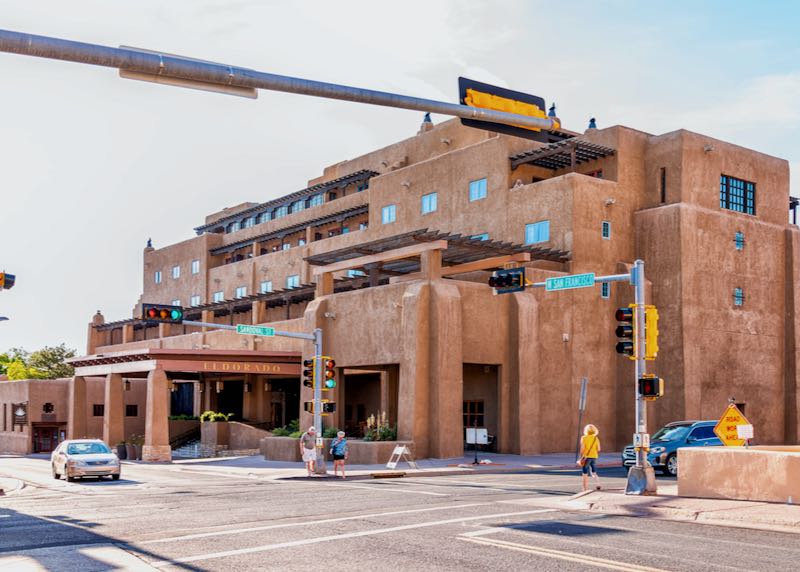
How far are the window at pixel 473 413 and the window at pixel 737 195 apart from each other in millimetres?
16764

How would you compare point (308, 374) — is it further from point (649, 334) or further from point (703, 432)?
point (649, 334)

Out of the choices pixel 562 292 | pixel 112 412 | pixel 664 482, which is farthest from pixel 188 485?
pixel 112 412

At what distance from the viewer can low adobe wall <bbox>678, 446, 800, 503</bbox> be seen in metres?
18.6

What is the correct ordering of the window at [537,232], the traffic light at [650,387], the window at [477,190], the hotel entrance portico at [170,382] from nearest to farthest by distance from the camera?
the traffic light at [650,387] → the window at [537,232] → the hotel entrance portico at [170,382] → the window at [477,190]

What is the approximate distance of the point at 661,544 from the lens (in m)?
14.3

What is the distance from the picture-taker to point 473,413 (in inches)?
1750

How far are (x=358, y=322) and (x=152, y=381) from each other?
11572mm

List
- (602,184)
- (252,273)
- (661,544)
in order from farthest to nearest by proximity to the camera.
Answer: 1. (252,273)
2. (602,184)
3. (661,544)

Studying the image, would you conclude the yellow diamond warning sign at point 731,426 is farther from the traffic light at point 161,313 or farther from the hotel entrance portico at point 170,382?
the hotel entrance portico at point 170,382

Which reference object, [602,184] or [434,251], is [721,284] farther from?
[434,251]

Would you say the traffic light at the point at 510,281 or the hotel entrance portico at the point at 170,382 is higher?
the traffic light at the point at 510,281

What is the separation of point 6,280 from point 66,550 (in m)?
12.0

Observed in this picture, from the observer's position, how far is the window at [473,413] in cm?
4391

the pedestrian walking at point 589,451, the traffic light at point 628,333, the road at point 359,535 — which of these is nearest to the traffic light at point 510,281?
the traffic light at point 628,333
